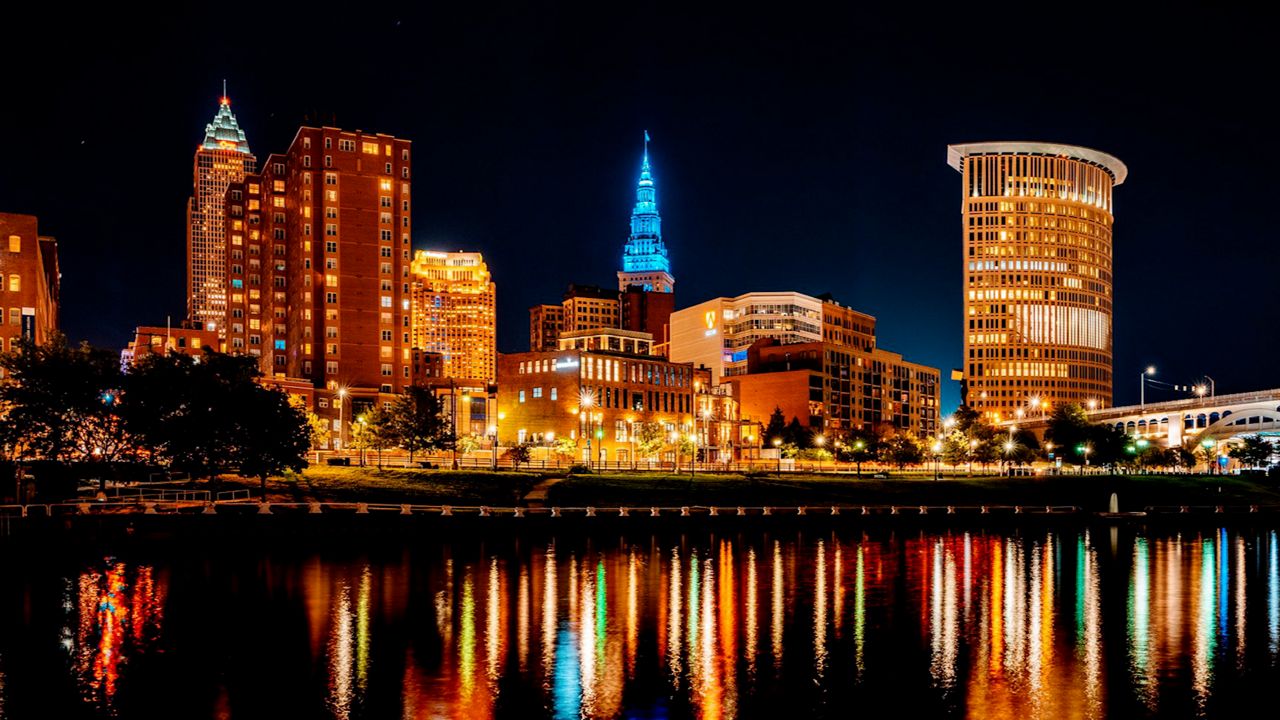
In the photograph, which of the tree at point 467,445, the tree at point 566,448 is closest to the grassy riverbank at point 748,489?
the tree at point 566,448

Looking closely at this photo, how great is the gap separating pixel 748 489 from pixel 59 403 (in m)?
67.5

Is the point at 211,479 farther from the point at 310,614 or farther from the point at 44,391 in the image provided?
the point at 310,614

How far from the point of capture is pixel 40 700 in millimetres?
34625

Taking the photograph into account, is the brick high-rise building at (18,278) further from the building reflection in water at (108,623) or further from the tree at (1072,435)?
the tree at (1072,435)

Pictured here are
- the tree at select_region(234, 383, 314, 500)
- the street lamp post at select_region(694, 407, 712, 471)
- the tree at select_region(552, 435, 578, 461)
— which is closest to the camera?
the tree at select_region(234, 383, 314, 500)

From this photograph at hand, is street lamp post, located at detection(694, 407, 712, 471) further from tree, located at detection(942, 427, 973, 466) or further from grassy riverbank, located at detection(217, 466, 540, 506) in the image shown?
grassy riverbank, located at detection(217, 466, 540, 506)

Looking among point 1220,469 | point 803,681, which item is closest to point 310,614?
point 803,681

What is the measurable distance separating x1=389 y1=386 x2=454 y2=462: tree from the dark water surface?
44824 millimetres

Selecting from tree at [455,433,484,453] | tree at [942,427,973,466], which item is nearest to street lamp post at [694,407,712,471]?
tree at [942,427,973,466]

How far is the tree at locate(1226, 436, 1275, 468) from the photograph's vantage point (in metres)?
185

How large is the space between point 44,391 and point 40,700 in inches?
2473

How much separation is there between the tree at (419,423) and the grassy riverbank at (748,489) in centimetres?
1471

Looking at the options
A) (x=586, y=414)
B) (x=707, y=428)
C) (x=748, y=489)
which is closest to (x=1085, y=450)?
(x=707, y=428)

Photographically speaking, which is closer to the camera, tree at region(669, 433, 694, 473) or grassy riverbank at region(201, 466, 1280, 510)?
grassy riverbank at region(201, 466, 1280, 510)
